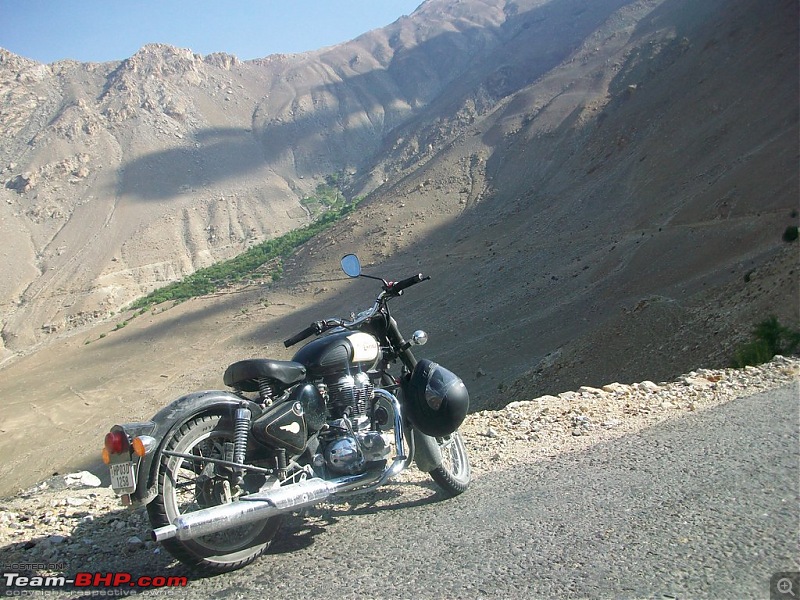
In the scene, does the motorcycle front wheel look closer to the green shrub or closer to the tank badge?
the tank badge

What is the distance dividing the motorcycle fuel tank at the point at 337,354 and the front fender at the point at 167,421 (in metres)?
0.53

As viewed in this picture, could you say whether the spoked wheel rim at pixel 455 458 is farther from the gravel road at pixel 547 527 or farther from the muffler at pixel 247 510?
the muffler at pixel 247 510

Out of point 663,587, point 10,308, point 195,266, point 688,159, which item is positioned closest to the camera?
point 663,587

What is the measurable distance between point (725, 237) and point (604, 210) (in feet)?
46.7

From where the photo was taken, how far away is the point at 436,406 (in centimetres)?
527

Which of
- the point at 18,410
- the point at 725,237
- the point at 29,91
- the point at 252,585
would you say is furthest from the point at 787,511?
the point at 29,91

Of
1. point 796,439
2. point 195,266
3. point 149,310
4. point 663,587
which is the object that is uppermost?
point 195,266

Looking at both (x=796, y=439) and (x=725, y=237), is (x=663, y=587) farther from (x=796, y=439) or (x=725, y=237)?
(x=725, y=237)

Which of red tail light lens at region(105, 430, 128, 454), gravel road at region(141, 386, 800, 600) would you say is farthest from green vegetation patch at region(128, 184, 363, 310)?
red tail light lens at region(105, 430, 128, 454)

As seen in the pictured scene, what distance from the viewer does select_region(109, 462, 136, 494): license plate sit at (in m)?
3.98

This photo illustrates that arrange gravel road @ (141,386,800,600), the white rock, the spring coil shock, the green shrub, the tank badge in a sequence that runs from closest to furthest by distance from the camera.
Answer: gravel road @ (141,386,800,600) → the spring coil shock → the tank badge → the white rock → the green shrub

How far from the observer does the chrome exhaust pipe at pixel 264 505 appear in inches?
153

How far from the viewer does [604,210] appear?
128 feet

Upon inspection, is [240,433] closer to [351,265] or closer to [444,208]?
[351,265]
